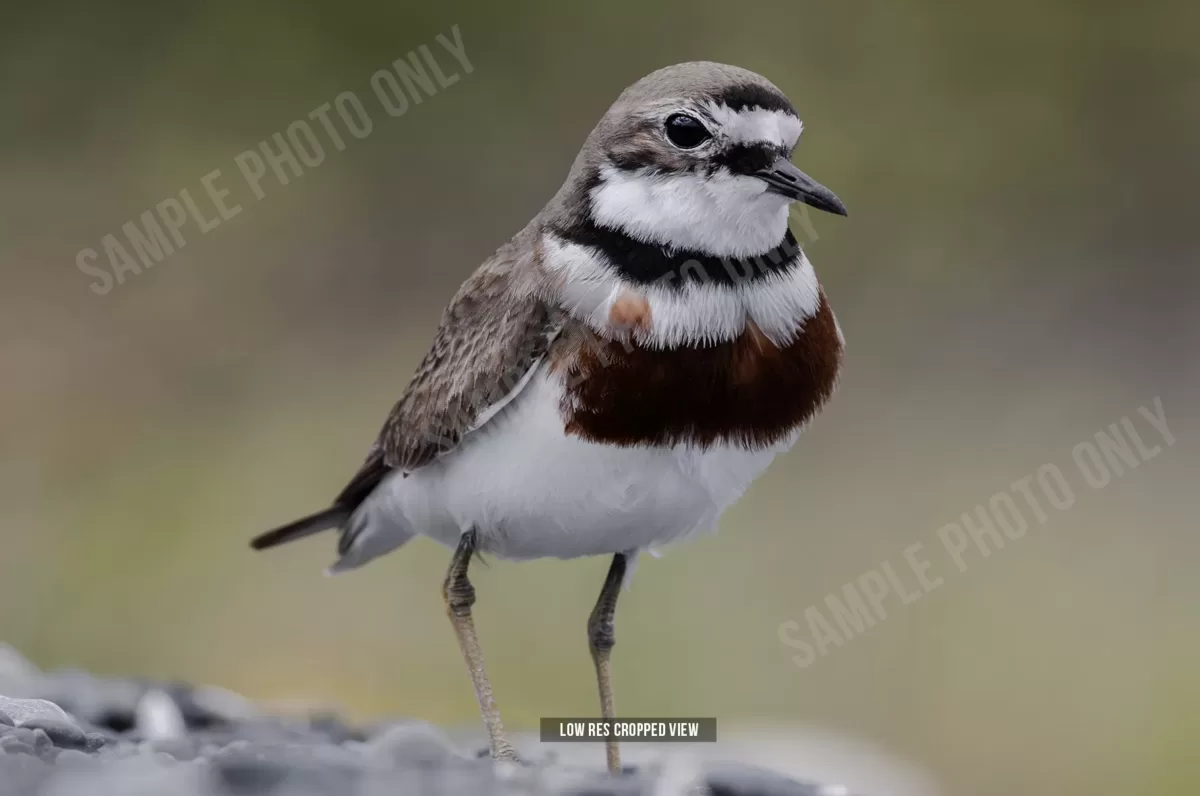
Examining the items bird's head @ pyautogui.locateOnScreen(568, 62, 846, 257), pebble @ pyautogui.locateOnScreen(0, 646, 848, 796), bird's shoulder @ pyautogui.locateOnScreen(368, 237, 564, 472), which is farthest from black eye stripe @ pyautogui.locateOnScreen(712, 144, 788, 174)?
pebble @ pyautogui.locateOnScreen(0, 646, 848, 796)

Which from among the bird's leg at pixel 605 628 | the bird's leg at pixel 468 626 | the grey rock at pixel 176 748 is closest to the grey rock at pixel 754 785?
the bird's leg at pixel 605 628

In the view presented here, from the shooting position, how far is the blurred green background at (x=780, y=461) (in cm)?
524

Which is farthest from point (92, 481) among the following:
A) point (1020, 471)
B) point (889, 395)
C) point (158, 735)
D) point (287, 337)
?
point (1020, 471)

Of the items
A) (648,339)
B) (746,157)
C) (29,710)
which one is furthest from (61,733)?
(746,157)

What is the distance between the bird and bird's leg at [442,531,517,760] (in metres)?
0.06

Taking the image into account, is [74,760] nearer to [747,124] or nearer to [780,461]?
[747,124]

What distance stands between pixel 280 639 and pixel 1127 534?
332 centimetres

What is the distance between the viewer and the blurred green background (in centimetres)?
524

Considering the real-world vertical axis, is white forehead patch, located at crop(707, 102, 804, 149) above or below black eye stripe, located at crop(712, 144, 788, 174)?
above

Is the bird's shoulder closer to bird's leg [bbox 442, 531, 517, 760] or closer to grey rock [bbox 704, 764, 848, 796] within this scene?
bird's leg [bbox 442, 531, 517, 760]

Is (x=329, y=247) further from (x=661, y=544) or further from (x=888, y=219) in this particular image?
(x=661, y=544)

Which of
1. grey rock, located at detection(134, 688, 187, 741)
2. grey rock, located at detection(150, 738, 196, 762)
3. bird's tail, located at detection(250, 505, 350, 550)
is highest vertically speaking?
bird's tail, located at detection(250, 505, 350, 550)

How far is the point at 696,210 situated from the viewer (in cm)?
277

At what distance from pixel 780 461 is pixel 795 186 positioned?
140 inches
